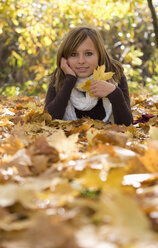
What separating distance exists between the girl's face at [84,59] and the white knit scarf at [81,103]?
7 centimetres

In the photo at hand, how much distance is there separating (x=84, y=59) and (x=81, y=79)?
0.19m

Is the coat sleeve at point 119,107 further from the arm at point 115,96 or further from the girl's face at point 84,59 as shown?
the girl's face at point 84,59

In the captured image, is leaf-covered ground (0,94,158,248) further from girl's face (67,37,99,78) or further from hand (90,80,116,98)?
girl's face (67,37,99,78)

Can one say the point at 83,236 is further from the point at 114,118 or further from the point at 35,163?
the point at 114,118

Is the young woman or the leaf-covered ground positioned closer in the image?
the leaf-covered ground

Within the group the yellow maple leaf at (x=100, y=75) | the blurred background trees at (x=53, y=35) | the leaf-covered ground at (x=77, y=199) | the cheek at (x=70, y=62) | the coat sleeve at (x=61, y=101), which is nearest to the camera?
the leaf-covered ground at (x=77, y=199)

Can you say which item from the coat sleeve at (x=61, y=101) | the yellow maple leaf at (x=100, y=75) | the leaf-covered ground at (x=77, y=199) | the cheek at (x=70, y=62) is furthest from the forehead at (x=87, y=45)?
the leaf-covered ground at (x=77, y=199)

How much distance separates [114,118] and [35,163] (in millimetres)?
1490

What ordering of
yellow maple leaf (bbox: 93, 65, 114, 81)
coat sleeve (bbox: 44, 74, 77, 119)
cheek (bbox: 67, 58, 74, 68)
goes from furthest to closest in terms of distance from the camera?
cheek (bbox: 67, 58, 74, 68)
coat sleeve (bbox: 44, 74, 77, 119)
yellow maple leaf (bbox: 93, 65, 114, 81)

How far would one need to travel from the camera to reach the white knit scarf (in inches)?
91.0

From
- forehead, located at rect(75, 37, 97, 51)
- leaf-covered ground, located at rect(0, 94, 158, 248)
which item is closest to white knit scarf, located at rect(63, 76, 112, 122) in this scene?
forehead, located at rect(75, 37, 97, 51)

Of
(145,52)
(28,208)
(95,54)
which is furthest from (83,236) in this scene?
(145,52)

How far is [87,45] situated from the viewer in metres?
2.28

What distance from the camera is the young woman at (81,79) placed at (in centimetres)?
224
